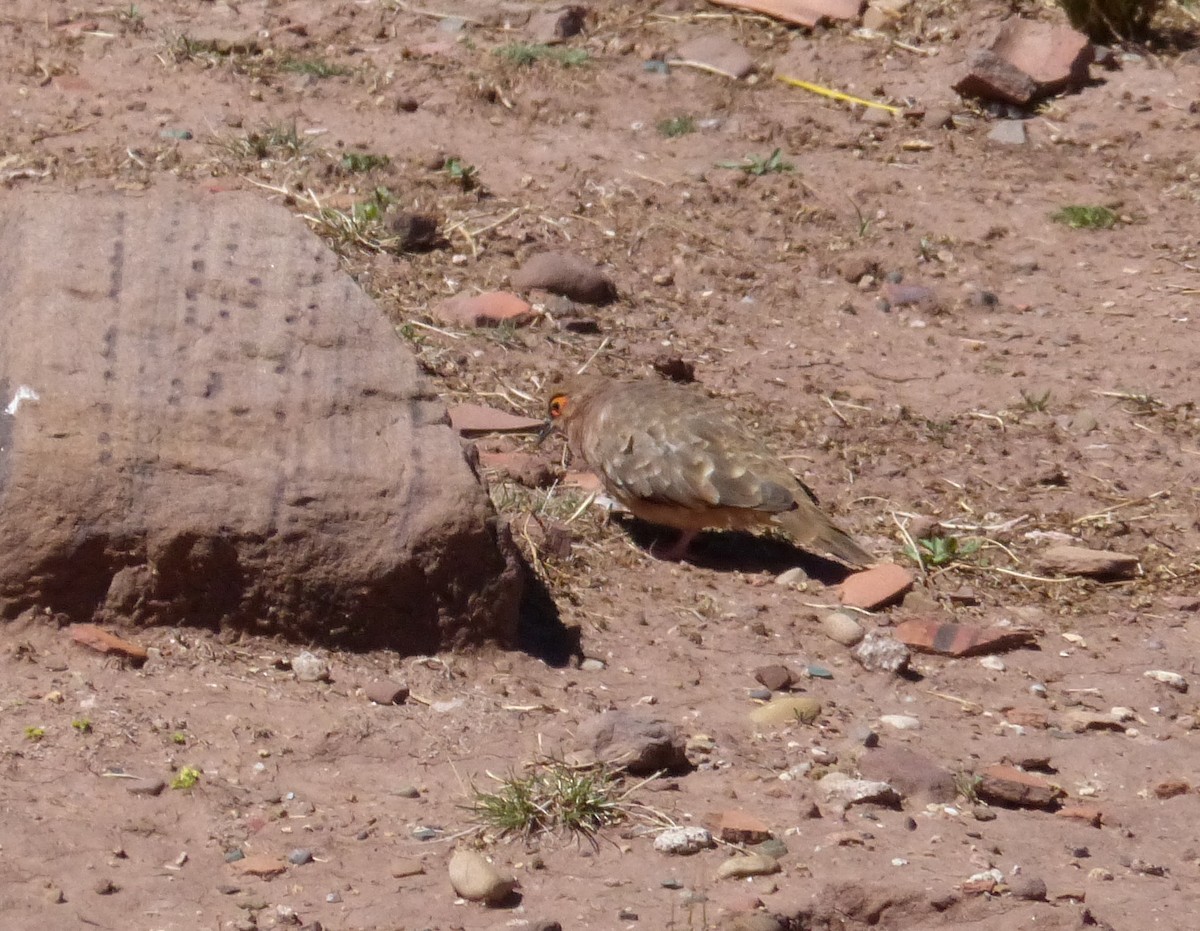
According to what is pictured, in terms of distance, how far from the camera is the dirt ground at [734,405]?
13.8 ft

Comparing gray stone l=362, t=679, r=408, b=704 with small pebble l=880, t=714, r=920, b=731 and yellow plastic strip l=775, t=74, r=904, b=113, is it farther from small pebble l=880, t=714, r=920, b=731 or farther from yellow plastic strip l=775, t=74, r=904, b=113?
yellow plastic strip l=775, t=74, r=904, b=113

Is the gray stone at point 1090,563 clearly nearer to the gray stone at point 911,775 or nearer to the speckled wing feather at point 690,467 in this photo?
the speckled wing feather at point 690,467

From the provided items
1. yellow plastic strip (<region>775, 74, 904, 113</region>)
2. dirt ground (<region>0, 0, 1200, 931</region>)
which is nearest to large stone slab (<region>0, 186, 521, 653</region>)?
dirt ground (<region>0, 0, 1200, 931</region>)

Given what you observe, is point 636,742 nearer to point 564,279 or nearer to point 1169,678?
point 1169,678

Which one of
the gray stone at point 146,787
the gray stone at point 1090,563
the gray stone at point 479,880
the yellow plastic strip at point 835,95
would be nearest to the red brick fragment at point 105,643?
the gray stone at point 146,787

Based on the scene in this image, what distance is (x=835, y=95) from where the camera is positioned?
10.1 meters

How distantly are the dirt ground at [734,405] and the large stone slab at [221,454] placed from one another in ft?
0.55

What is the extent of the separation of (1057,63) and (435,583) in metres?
6.60

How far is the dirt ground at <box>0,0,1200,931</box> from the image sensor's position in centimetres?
420

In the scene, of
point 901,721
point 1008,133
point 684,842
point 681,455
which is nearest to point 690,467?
point 681,455

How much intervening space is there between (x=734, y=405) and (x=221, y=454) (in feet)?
9.36

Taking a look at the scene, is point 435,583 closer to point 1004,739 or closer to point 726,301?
point 1004,739

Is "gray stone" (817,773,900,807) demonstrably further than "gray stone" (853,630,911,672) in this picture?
No

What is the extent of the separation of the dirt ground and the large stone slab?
17cm
